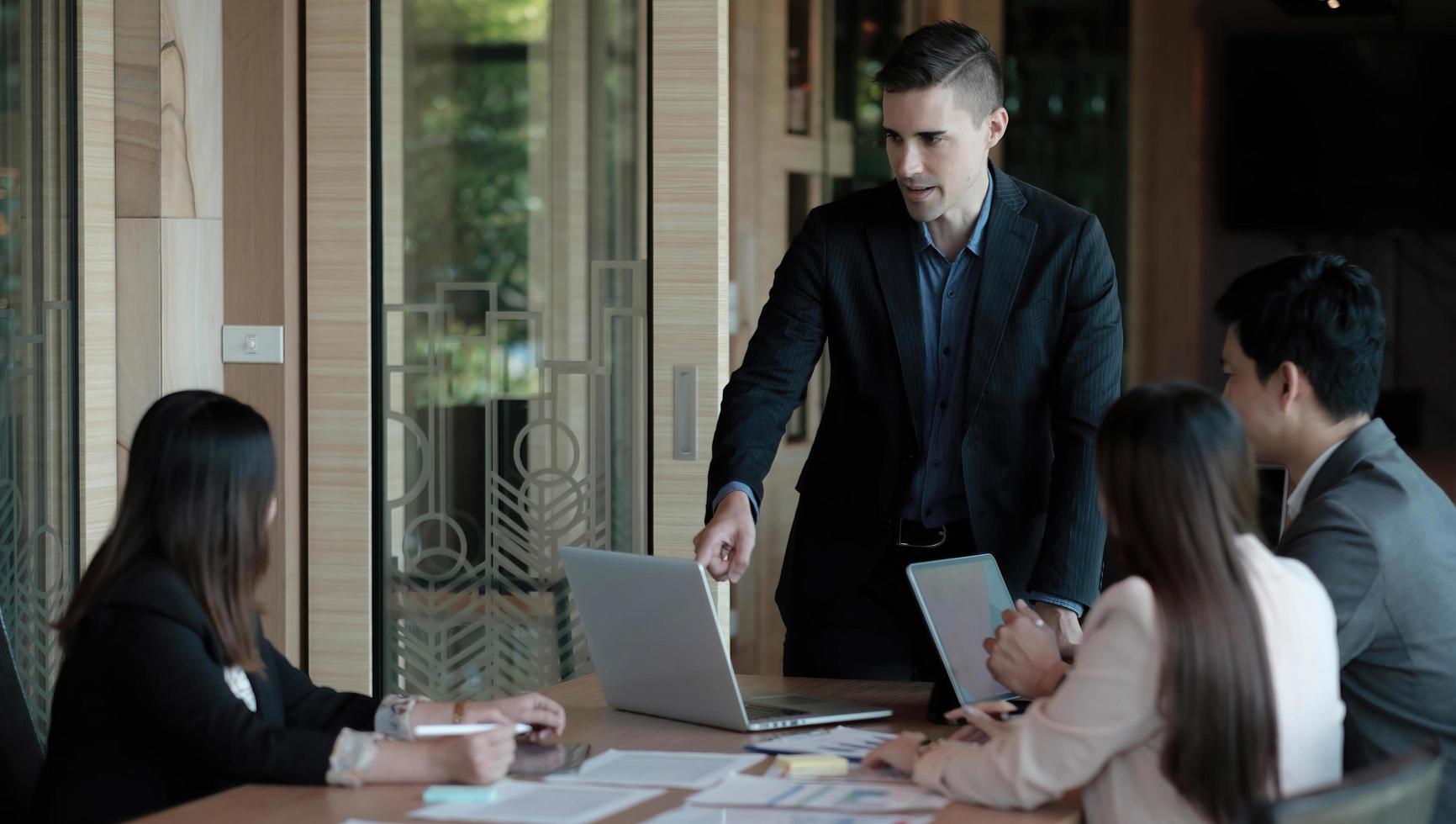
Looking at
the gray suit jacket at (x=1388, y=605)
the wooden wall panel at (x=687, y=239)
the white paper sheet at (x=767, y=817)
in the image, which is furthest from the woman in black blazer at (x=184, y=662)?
the wooden wall panel at (x=687, y=239)

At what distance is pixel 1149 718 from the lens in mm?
1479

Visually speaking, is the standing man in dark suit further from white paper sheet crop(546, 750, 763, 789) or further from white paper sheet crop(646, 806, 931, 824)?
white paper sheet crop(646, 806, 931, 824)

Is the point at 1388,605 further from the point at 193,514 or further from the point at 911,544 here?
the point at 193,514

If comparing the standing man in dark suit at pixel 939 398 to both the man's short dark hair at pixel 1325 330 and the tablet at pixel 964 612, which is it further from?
the man's short dark hair at pixel 1325 330

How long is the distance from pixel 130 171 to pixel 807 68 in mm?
2505

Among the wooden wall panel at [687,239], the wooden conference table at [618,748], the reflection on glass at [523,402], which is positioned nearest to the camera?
the wooden conference table at [618,748]

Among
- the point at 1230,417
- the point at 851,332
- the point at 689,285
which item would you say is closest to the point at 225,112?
the point at 689,285

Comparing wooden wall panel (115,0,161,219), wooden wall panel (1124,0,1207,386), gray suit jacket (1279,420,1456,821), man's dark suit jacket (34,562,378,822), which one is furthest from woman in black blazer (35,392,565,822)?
wooden wall panel (1124,0,1207,386)

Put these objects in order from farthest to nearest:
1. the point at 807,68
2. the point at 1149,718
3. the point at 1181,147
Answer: the point at 1181,147 → the point at 807,68 → the point at 1149,718

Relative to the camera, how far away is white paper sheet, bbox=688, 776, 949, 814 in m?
1.57

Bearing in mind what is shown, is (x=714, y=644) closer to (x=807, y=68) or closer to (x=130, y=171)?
(x=130, y=171)

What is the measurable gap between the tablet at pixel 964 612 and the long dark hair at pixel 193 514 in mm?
802

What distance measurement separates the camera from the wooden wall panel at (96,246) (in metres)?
3.52

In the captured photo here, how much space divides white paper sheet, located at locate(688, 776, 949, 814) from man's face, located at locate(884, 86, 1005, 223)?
91 centimetres
